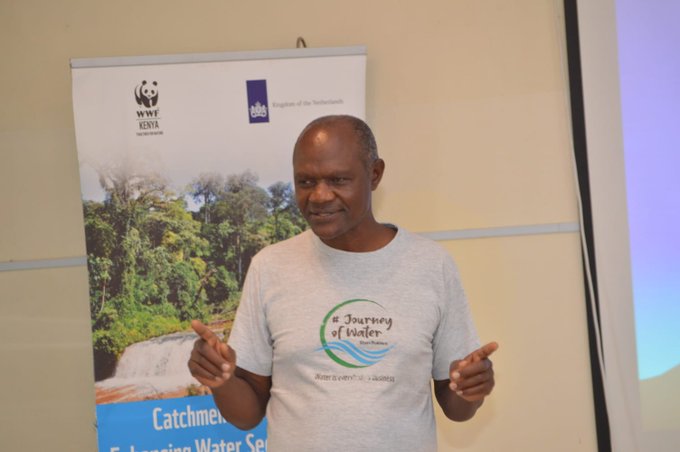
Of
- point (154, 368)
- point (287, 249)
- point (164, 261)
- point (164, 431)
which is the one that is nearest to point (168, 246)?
point (164, 261)

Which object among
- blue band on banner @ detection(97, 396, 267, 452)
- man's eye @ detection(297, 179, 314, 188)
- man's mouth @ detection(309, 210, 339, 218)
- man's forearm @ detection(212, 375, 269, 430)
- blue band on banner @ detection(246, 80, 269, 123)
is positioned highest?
blue band on banner @ detection(246, 80, 269, 123)

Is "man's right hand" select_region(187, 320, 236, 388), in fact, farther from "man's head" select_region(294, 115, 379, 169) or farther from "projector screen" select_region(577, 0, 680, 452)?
"projector screen" select_region(577, 0, 680, 452)

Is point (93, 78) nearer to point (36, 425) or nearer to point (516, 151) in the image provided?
point (36, 425)

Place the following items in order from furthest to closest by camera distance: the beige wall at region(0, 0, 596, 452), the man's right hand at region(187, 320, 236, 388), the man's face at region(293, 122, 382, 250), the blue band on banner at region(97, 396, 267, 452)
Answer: the beige wall at region(0, 0, 596, 452), the blue band on banner at region(97, 396, 267, 452), the man's face at region(293, 122, 382, 250), the man's right hand at region(187, 320, 236, 388)

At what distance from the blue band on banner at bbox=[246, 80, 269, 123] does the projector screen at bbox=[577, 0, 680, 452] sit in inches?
48.9

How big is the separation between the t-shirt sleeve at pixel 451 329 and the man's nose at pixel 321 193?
30cm

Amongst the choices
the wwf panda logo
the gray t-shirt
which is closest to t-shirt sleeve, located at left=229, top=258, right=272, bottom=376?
the gray t-shirt

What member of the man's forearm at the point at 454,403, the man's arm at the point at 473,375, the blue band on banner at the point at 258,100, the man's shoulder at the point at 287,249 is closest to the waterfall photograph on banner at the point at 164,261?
the blue band on banner at the point at 258,100

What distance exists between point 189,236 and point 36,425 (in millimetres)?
954

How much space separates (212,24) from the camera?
3008mm

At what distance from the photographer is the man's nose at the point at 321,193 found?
5.19 feet

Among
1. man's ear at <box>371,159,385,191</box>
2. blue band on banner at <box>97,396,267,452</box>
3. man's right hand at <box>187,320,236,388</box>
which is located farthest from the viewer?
blue band on banner at <box>97,396,267,452</box>

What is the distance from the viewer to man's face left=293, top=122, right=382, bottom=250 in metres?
1.59

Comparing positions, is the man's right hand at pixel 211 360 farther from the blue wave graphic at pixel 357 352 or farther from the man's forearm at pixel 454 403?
the man's forearm at pixel 454 403
